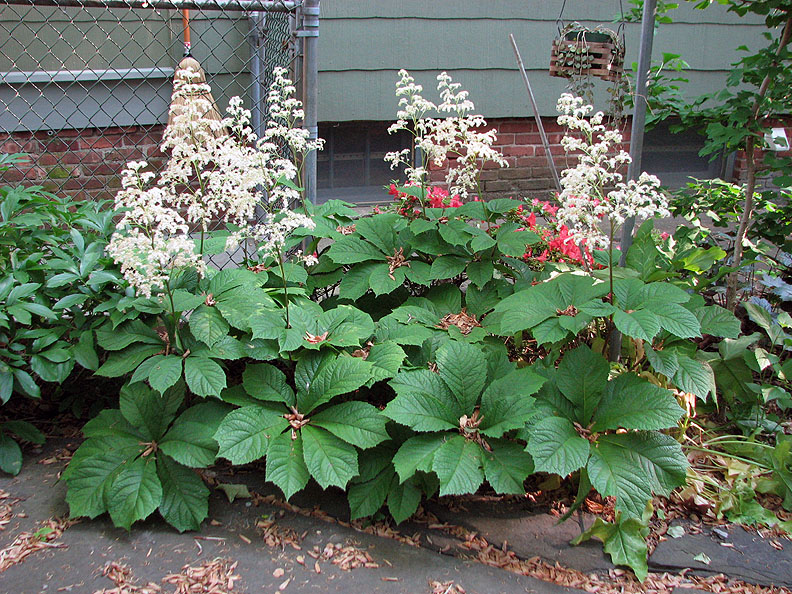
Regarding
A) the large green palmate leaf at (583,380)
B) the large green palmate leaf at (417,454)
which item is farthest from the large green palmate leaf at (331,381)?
the large green palmate leaf at (583,380)

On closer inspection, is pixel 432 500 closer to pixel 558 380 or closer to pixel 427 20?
pixel 558 380

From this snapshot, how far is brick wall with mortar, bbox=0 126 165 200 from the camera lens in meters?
4.17

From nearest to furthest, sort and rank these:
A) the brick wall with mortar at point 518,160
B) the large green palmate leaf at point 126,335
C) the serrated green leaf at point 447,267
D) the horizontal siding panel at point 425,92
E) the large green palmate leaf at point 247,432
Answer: the large green palmate leaf at point 247,432, the large green palmate leaf at point 126,335, the serrated green leaf at point 447,267, the horizontal siding panel at point 425,92, the brick wall with mortar at point 518,160

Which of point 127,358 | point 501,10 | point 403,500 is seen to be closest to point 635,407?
point 403,500

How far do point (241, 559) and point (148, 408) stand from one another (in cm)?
56

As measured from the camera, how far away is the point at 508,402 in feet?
6.67

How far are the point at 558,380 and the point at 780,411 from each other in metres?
1.17

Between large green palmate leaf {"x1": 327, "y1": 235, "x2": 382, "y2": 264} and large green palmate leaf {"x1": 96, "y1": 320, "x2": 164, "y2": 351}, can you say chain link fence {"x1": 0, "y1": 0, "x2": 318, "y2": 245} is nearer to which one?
large green palmate leaf {"x1": 327, "y1": 235, "x2": 382, "y2": 264}

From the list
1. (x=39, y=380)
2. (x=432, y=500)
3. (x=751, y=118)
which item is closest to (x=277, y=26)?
(x=39, y=380)

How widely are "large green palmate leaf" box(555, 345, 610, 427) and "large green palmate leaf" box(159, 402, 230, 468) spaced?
1.07 meters

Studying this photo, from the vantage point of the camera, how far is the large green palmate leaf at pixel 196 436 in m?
2.05

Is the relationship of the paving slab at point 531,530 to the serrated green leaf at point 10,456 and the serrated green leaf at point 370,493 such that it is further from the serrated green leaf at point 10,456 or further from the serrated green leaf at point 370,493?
the serrated green leaf at point 10,456

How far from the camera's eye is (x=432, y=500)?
223 cm

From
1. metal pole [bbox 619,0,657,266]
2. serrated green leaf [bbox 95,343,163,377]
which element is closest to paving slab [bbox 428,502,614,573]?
serrated green leaf [bbox 95,343,163,377]
